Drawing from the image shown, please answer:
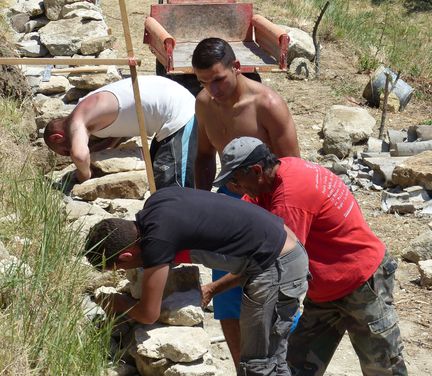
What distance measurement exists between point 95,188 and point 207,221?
3257 mm

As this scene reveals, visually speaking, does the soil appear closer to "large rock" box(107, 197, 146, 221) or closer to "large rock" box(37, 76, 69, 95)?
"large rock" box(37, 76, 69, 95)

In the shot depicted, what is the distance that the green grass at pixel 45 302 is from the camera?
11.7 feet

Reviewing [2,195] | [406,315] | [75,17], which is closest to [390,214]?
[406,315]

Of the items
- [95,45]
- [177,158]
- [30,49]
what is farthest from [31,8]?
[177,158]

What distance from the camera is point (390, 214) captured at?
8109 mm

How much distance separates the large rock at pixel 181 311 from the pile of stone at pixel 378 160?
13.6ft

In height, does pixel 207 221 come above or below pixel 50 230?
above

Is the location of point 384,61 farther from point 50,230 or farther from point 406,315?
point 50,230

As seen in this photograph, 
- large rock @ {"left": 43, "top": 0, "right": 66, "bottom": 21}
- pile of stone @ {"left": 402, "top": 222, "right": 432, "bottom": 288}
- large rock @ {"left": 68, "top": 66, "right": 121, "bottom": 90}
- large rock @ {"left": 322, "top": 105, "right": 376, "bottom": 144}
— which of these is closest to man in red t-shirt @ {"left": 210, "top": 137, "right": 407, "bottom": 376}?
pile of stone @ {"left": 402, "top": 222, "right": 432, "bottom": 288}

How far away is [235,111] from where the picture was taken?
464 centimetres

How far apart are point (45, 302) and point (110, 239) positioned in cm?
50

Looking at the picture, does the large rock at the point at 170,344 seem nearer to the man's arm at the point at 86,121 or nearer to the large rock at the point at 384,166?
the man's arm at the point at 86,121

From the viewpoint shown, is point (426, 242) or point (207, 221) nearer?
point (207, 221)

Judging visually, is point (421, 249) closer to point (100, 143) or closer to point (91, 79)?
point (100, 143)
